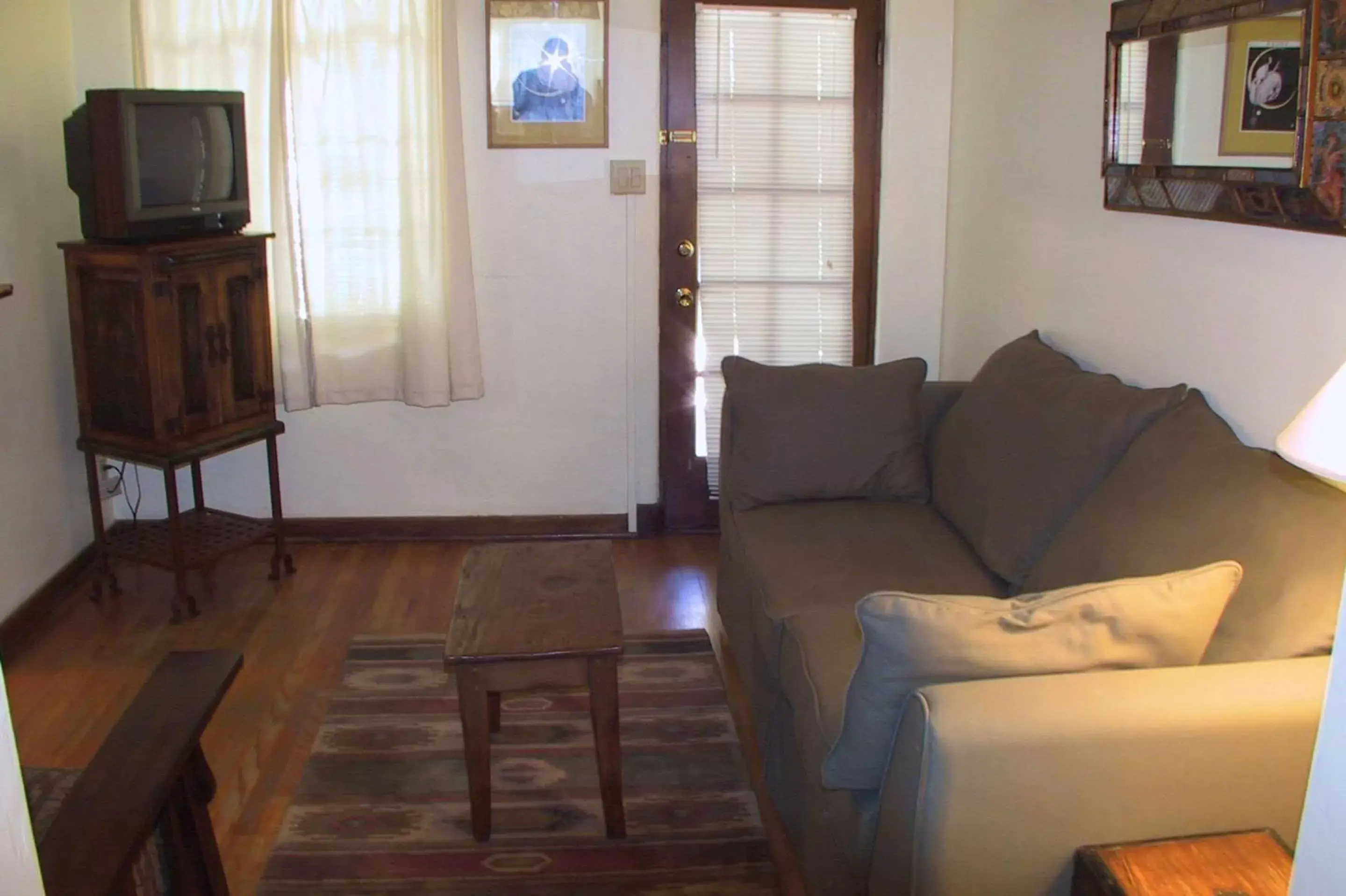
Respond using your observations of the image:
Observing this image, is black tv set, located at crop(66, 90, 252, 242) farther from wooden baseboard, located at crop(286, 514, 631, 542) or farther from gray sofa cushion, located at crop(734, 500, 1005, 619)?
gray sofa cushion, located at crop(734, 500, 1005, 619)

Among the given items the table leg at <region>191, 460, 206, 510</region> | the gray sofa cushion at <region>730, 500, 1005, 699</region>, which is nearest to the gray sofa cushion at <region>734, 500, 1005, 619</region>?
the gray sofa cushion at <region>730, 500, 1005, 699</region>

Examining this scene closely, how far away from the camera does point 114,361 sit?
3660 mm

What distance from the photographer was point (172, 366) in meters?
3.59

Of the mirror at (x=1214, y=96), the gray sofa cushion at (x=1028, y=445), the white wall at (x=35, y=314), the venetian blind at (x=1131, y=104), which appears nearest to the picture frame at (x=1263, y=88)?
the mirror at (x=1214, y=96)

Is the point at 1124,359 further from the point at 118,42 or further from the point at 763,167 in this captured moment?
the point at 118,42

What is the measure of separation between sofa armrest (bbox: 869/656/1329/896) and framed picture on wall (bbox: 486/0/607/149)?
114 inches

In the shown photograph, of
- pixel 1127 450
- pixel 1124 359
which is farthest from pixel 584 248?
pixel 1127 450

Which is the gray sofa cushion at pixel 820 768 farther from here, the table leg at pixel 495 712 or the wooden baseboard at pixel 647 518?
the wooden baseboard at pixel 647 518

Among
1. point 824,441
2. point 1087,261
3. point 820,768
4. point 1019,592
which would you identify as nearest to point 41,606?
point 824,441

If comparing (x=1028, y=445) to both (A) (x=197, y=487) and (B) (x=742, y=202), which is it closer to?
(B) (x=742, y=202)

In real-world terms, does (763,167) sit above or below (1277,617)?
above

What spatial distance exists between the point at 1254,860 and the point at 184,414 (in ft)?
10.3

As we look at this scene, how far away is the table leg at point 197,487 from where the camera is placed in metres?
4.16

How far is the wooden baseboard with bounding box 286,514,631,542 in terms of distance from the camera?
14.6 feet
